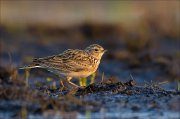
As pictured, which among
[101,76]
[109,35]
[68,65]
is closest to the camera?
[68,65]

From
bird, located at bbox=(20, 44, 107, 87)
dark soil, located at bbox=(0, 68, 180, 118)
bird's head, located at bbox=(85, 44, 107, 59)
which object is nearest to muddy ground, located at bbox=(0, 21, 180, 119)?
dark soil, located at bbox=(0, 68, 180, 118)


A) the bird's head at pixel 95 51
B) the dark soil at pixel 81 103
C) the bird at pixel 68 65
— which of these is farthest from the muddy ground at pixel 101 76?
the bird's head at pixel 95 51

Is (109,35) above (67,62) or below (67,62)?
below

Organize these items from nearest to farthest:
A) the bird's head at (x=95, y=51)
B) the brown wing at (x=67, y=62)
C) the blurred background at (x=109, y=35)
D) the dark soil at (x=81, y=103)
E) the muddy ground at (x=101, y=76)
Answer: the dark soil at (x=81, y=103) → the muddy ground at (x=101, y=76) → the brown wing at (x=67, y=62) → the bird's head at (x=95, y=51) → the blurred background at (x=109, y=35)

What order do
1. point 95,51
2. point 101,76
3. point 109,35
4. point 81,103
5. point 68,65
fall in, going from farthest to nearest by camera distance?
point 109,35 < point 101,76 < point 95,51 < point 68,65 < point 81,103

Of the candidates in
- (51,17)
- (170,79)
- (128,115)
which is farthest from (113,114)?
(51,17)

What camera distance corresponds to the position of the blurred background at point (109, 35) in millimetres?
18969

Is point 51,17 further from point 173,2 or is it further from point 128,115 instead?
point 128,115

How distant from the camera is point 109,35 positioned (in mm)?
24516

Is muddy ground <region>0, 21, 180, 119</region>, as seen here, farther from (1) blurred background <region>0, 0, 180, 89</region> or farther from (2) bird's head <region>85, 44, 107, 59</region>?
(2) bird's head <region>85, 44, 107, 59</region>

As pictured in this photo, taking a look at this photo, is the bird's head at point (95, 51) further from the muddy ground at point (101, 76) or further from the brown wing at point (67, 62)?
the muddy ground at point (101, 76)

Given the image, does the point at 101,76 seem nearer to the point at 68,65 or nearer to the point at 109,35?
the point at 68,65

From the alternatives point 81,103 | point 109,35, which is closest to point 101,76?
point 81,103

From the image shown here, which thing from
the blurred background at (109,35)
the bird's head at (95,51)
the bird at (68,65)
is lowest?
the blurred background at (109,35)
